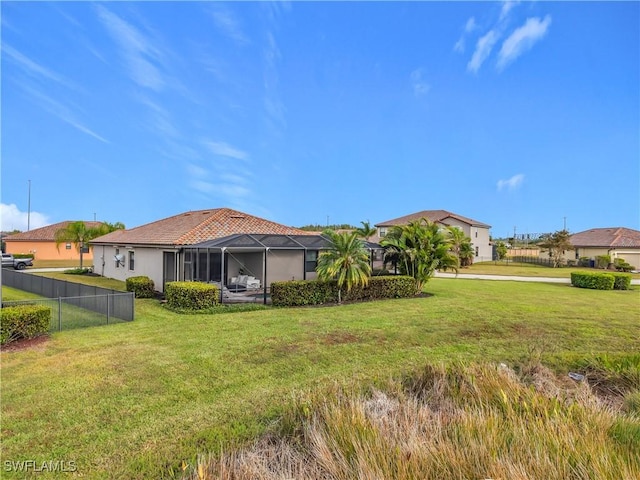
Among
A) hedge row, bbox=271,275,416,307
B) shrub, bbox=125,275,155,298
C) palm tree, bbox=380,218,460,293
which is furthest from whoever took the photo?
palm tree, bbox=380,218,460,293

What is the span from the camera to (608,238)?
4638 cm

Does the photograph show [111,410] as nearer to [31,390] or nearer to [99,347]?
[31,390]

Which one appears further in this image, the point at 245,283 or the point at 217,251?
the point at 217,251

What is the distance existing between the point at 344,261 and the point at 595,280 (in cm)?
1692

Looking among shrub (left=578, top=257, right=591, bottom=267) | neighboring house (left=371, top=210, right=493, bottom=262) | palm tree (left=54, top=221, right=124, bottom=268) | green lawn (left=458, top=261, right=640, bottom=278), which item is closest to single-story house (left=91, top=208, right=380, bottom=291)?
palm tree (left=54, top=221, right=124, bottom=268)

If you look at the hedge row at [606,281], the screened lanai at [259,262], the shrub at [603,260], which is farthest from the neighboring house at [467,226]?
the screened lanai at [259,262]

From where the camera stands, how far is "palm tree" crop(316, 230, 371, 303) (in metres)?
14.5

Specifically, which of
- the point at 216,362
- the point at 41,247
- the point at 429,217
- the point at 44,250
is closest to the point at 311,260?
the point at 216,362

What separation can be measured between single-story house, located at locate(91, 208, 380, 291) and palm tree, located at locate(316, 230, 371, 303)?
0.84 m

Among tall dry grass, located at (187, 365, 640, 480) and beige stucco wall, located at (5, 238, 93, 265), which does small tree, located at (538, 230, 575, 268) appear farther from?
beige stucco wall, located at (5, 238, 93, 265)

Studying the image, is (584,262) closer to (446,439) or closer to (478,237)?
(478,237)

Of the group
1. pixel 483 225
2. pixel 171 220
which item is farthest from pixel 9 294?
pixel 483 225

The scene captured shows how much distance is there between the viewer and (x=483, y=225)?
51188mm

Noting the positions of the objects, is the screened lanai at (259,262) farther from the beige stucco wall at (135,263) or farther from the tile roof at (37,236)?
the tile roof at (37,236)
